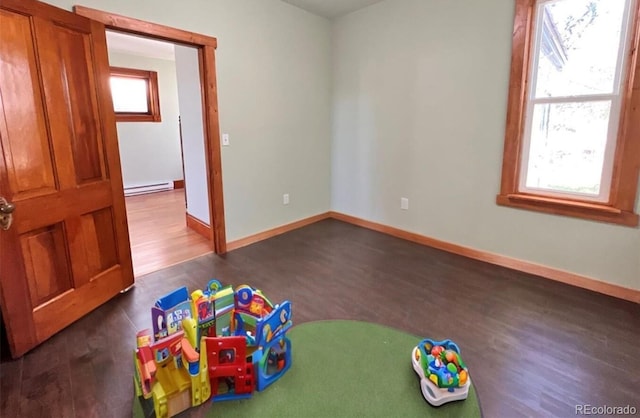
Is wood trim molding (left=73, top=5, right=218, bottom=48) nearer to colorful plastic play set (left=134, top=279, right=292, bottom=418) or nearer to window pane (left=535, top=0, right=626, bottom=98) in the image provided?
colorful plastic play set (left=134, top=279, right=292, bottom=418)

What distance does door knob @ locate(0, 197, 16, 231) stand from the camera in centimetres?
170

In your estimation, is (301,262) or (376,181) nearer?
(301,262)

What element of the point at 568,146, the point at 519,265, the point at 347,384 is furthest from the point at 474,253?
the point at 347,384

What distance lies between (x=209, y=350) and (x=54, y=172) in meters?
1.45

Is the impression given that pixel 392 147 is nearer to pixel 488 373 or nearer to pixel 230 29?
pixel 230 29

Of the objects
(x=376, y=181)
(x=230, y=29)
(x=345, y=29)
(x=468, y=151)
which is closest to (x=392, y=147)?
(x=376, y=181)

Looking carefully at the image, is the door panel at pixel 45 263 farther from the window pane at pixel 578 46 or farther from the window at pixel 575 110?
the window pane at pixel 578 46

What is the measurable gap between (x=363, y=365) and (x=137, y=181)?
5.91 m

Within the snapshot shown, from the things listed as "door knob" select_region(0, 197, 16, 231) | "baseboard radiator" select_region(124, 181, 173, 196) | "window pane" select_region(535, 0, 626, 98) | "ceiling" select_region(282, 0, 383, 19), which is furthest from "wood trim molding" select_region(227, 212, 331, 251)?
"baseboard radiator" select_region(124, 181, 173, 196)

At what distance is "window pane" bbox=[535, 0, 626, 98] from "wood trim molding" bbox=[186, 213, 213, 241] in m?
3.37

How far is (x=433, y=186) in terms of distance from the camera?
137 inches

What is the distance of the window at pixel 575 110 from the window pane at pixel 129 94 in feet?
19.5

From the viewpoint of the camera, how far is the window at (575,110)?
7.67 ft

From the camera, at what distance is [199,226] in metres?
3.99
